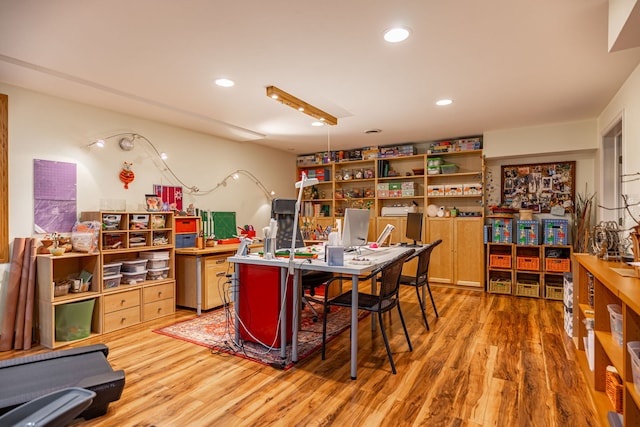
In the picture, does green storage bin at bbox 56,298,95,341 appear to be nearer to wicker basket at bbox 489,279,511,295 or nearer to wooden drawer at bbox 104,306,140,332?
wooden drawer at bbox 104,306,140,332

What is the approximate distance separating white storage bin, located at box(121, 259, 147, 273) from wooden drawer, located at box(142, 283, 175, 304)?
0.24m

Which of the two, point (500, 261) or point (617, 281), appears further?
point (500, 261)

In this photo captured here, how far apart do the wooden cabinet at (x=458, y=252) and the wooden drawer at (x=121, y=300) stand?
4429 millimetres

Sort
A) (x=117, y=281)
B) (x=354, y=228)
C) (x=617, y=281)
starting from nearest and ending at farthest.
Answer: (x=617, y=281), (x=354, y=228), (x=117, y=281)

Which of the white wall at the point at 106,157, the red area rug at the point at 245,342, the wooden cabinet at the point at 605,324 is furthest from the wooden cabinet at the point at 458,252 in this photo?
the white wall at the point at 106,157

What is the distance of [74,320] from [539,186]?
6.27 meters

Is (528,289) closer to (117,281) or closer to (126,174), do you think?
(117,281)

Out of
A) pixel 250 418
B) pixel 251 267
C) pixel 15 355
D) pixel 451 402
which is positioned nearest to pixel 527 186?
pixel 451 402

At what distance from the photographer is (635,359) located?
1467 mm

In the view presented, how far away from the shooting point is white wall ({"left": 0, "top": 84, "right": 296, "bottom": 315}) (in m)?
3.25

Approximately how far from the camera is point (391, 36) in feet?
7.78

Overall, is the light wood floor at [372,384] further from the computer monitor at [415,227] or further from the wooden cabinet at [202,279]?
the computer monitor at [415,227]

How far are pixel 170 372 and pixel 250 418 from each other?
0.94 meters

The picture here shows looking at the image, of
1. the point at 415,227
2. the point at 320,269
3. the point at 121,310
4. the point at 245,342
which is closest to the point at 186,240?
the point at 121,310
